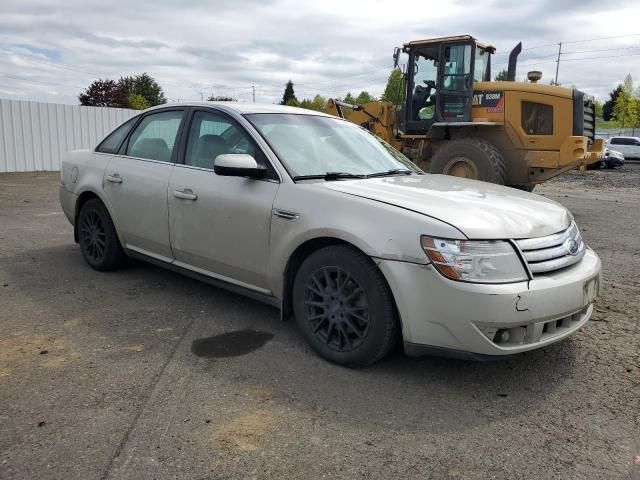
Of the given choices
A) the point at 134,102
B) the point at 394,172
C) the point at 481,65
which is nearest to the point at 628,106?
the point at 134,102

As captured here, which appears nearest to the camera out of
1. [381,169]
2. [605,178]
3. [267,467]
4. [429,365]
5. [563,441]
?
[267,467]

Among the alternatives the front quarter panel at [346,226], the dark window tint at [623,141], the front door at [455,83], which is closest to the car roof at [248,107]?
the front quarter panel at [346,226]

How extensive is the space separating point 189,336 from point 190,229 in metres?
0.84

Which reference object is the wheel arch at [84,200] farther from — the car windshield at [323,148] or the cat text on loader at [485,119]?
the cat text on loader at [485,119]

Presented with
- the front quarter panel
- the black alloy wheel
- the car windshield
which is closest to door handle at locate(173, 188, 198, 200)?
the car windshield

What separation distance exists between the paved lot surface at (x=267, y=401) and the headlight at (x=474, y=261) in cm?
70

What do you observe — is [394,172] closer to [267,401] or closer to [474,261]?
[474,261]

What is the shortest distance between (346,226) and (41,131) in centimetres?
1695

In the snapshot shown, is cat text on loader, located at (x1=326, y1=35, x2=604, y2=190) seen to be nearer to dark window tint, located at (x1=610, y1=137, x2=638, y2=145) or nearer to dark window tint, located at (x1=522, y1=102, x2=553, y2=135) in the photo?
dark window tint, located at (x1=522, y1=102, x2=553, y2=135)

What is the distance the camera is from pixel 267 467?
7.68 feet

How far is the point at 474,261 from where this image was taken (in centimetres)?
282

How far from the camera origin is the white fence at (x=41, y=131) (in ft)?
53.3

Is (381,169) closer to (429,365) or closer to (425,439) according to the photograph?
(429,365)

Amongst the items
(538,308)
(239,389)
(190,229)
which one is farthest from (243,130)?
(538,308)
